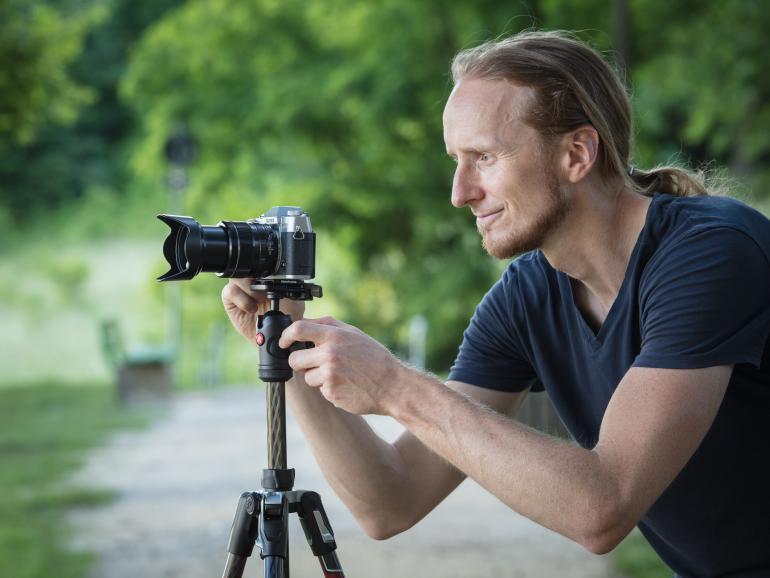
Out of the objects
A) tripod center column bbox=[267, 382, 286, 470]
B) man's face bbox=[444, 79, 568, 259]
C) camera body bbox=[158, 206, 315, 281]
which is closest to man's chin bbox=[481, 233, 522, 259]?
man's face bbox=[444, 79, 568, 259]

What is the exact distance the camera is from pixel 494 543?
210 inches

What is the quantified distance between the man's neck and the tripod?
419mm

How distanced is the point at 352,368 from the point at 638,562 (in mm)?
3589

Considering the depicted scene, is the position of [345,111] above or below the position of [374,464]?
above

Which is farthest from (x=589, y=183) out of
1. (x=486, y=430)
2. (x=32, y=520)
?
(x=32, y=520)

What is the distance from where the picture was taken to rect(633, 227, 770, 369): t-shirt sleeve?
167 centimetres

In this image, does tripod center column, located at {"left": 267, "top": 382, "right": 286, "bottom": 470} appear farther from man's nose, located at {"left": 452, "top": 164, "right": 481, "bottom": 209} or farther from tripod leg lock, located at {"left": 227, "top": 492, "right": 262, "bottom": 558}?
man's nose, located at {"left": 452, "top": 164, "right": 481, "bottom": 209}

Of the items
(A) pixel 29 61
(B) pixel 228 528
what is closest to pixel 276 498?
(B) pixel 228 528

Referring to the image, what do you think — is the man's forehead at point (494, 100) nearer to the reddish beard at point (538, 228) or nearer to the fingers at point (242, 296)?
the reddish beard at point (538, 228)

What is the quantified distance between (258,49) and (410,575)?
655 cm

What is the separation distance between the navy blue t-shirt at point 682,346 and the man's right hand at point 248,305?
1.39ft

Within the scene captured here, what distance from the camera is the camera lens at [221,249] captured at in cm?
176

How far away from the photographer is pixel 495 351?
215cm

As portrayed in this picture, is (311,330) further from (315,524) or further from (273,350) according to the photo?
(315,524)
